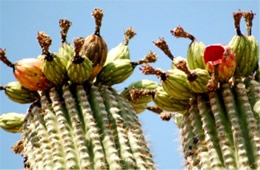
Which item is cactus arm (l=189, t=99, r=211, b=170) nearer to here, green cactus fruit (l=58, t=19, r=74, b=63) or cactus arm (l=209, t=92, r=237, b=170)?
cactus arm (l=209, t=92, r=237, b=170)

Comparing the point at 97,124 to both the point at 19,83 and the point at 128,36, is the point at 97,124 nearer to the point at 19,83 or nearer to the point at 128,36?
the point at 19,83

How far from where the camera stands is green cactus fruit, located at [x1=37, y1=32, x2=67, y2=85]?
30.3ft

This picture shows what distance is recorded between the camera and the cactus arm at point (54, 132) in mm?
8492

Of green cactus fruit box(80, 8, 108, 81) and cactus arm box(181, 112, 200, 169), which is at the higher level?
green cactus fruit box(80, 8, 108, 81)

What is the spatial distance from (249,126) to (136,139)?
55.9 inches

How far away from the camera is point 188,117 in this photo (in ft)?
29.2

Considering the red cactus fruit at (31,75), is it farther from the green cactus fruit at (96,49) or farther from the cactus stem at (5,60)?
the green cactus fruit at (96,49)

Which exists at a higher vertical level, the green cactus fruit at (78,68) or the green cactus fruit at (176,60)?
the green cactus fruit at (78,68)

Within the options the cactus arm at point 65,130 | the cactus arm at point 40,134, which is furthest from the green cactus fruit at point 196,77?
the cactus arm at point 40,134

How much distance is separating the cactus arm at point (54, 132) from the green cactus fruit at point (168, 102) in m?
1.24

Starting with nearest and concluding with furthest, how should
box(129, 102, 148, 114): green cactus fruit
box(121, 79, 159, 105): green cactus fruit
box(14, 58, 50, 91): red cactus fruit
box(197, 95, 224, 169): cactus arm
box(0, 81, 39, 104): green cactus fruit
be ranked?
1. box(197, 95, 224, 169): cactus arm
2. box(14, 58, 50, 91): red cactus fruit
3. box(0, 81, 39, 104): green cactus fruit
4. box(121, 79, 159, 105): green cactus fruit
5. box(129, 102, 148, 114): green cactus fruit

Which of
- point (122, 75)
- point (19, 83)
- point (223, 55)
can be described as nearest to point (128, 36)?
point (122, 75)

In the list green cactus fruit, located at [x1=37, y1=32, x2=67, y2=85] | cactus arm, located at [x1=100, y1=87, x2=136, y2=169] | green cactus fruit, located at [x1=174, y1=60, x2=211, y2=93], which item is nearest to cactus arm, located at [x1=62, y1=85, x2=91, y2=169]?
green cactus fruit, located at [x1=37, y1=32, x2=67, y2=85]

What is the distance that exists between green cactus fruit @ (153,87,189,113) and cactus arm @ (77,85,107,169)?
0.83 metres
